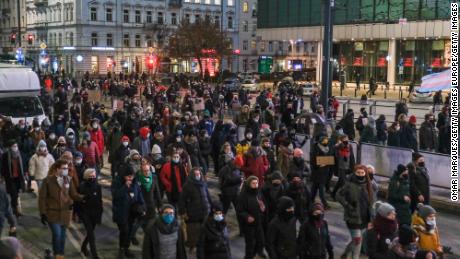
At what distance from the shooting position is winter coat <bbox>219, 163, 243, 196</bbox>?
422 inches

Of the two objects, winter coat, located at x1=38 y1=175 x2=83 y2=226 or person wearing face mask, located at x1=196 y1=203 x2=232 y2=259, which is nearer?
person wearing face mask, located at x1=196 y1=203 x2=232 y2=259

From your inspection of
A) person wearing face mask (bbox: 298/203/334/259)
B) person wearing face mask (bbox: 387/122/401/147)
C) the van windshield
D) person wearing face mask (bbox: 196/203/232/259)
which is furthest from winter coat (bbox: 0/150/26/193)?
person wearing face mask (bbox: 387/122/401/147)

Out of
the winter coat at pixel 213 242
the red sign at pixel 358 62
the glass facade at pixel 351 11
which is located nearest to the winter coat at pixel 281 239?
the winter coat at pixel 213 242

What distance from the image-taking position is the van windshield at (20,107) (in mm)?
20328

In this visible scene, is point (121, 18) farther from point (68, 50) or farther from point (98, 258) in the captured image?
point (98, 258)

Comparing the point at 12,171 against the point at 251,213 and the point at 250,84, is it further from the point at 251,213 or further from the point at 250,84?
the point at 250,84

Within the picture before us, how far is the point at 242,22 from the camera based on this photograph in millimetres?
98938

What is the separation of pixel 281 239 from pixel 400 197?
106 inches

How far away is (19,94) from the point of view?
20594mm

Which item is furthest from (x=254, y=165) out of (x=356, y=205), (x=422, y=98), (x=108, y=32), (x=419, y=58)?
(x=108, y=32)

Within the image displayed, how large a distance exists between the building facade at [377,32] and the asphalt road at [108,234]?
3727 centimetres

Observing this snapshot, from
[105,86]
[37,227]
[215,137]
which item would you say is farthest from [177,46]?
[37,227]

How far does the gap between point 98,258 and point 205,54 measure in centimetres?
6162

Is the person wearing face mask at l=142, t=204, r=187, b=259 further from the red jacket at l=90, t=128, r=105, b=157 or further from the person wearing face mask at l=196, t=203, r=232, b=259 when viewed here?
the red jacket at l=90, t=128, r=105, b=157
